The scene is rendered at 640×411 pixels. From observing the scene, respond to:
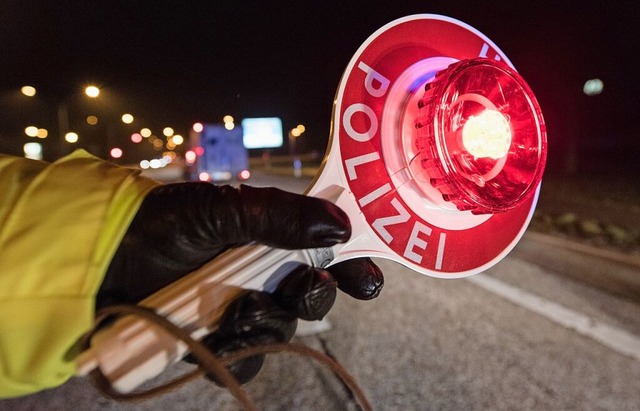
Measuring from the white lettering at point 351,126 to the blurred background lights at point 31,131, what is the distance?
Answer: 381 cm

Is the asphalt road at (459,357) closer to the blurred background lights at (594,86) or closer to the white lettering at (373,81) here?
the white lettering at (373,81)

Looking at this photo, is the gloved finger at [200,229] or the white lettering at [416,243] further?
the white lettering at [416,243]

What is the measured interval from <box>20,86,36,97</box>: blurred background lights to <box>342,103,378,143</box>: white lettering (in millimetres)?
2887

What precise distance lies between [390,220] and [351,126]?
9.2 inches

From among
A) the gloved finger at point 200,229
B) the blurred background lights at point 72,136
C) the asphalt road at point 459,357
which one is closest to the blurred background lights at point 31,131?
the blurred background lights at point 72,136

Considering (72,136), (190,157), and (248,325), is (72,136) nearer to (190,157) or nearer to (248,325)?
(248,325)

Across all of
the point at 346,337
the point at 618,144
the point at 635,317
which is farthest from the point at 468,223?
the point at 618,144

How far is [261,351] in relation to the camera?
0.90 metres

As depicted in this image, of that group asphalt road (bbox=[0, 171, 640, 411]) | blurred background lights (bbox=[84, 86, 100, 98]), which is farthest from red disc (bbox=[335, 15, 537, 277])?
blurred background lights (bbox=[84, 86, 100, 98])

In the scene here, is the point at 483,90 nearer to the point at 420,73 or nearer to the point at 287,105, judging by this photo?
the point at 420,73

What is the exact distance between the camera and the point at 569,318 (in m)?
4.75

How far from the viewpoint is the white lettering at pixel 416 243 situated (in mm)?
1165

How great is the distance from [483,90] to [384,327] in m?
3.61

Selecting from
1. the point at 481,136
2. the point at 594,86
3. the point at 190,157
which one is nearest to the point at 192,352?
A: the point at 481,136
